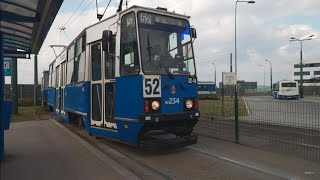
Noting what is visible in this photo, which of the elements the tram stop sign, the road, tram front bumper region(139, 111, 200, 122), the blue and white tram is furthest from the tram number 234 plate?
the tram stop sign

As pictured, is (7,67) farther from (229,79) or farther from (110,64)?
(229,79)

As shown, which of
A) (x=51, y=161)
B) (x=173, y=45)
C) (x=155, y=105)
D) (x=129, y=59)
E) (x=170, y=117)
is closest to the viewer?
(x=51, y=161)

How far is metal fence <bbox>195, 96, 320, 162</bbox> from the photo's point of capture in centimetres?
979

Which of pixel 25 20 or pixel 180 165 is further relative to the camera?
pixel 25 20

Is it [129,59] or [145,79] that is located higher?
[129,59]

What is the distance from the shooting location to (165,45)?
9.48 m

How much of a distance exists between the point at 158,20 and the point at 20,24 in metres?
4.24

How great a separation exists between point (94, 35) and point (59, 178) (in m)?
5.00

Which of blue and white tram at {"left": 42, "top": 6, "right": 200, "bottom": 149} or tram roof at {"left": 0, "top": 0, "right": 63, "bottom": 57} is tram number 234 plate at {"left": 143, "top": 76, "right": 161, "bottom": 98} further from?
tram roof at {"left": 0, "top": 0, "right": 63, "bottom": 57}

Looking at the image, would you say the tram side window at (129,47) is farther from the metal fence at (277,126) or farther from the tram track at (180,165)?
the metal fence at (277,126)

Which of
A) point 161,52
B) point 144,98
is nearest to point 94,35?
point 161,52

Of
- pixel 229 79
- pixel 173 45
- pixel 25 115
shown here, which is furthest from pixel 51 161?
pixel 25 115

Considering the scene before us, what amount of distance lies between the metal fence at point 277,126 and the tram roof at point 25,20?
20.5 feet

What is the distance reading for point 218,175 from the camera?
737 centimetres
